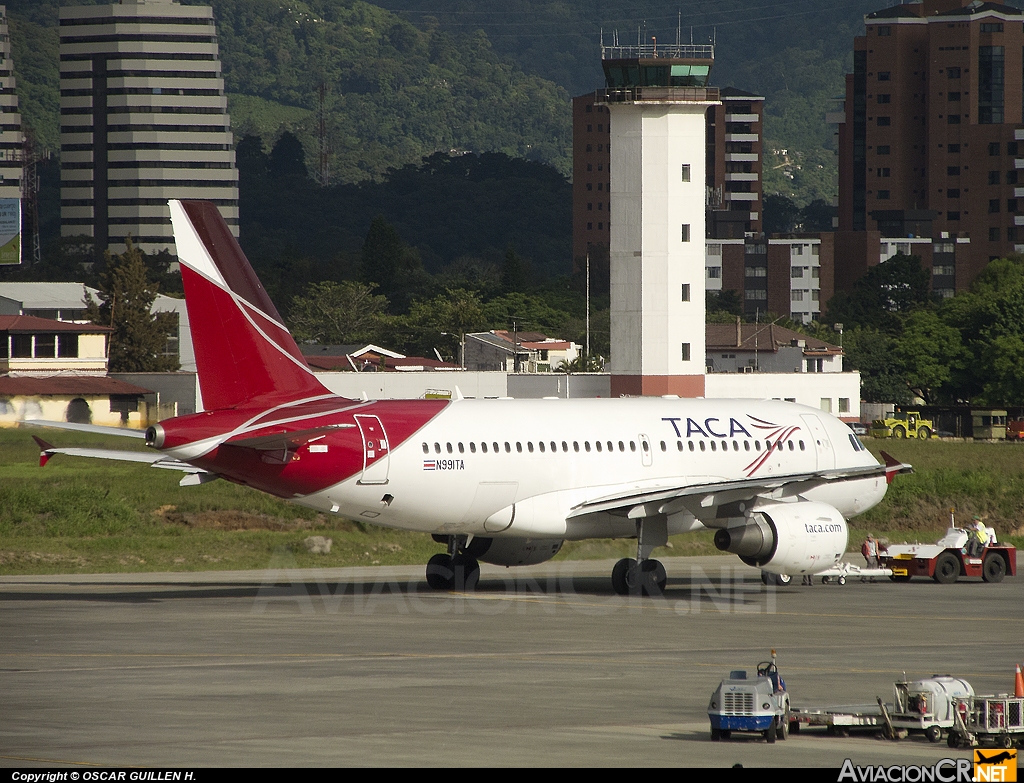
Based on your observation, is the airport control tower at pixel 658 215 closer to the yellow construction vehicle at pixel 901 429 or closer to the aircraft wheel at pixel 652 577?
the yellow construction vehicle at pixel 901 429

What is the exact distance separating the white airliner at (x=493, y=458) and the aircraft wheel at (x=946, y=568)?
2.35 m

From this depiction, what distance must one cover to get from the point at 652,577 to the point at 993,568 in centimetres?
1040

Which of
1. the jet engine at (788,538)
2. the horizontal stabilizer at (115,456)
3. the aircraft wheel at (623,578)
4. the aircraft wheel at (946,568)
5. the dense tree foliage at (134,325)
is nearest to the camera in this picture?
the horizontal stabilizer at (115,456)

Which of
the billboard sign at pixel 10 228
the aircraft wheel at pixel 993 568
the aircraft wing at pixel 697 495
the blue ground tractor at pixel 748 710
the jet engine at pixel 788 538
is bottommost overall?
the aircraft wheel at pixel 993 568

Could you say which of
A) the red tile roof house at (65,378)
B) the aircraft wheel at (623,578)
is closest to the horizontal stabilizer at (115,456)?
the aircraft wheel at (623,578)

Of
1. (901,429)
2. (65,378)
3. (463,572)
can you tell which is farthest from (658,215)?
(463,572)

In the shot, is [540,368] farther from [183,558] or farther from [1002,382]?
[183,558]

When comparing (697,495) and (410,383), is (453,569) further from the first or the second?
(410,383)

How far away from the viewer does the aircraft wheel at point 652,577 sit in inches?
1512

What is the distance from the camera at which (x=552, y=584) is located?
137ft

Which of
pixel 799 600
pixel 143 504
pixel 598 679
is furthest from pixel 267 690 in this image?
pixel 143 504

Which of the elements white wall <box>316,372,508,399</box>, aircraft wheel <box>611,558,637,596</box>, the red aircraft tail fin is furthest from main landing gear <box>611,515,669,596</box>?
white wall <box>316,372,508,399</box>

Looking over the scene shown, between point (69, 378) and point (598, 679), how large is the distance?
89960 millimetres

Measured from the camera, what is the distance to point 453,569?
39312 millimetres
